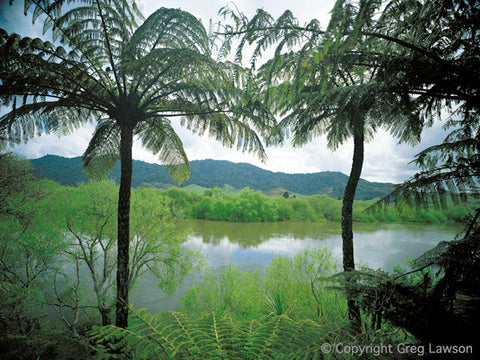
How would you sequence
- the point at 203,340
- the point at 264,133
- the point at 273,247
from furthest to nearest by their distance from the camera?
1. the point at 273,247
2. the point at 264,133
3. the point at 203,340

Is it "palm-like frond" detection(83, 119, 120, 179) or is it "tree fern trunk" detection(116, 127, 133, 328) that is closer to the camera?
"tree fern trunk" detection(116, 127, 133, 328)

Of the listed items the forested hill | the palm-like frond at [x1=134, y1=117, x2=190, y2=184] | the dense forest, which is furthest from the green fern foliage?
the forested hill

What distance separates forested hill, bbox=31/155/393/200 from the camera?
15.2 metres

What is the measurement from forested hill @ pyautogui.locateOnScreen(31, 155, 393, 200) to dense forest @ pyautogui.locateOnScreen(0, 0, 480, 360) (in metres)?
4.52

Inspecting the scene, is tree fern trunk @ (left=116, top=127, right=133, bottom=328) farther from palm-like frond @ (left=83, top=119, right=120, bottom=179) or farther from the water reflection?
the water reflection

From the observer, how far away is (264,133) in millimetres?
4504

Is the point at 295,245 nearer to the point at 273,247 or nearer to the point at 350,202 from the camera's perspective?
the point at 273,247

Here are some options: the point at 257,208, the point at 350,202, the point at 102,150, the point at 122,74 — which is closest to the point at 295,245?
the point at 257,208

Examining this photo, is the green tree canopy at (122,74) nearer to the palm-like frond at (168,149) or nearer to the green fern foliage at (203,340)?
the palm-like frond at (168,149)

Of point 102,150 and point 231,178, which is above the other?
point 231,178

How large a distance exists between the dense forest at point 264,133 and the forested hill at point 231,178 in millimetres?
4516

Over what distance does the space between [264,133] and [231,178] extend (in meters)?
67.5

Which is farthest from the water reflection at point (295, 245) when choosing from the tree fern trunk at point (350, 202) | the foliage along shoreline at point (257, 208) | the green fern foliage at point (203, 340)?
the green fern foliage at point (203, 340)

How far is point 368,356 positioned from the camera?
97 centimetres
